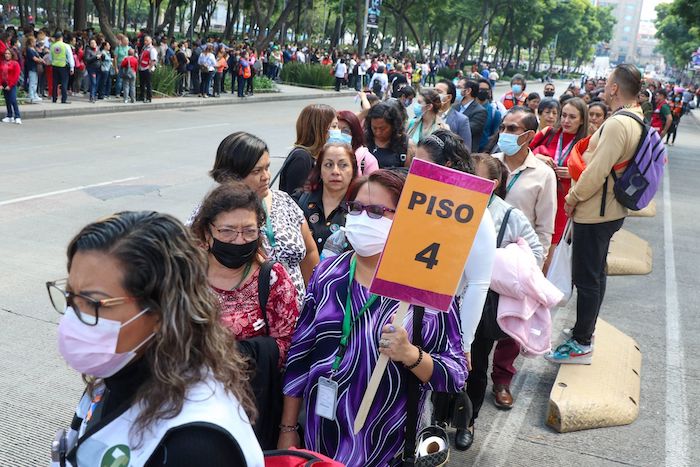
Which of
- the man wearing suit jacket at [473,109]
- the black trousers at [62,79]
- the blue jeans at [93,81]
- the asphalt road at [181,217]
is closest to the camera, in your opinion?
the asphalt road at [181,217]

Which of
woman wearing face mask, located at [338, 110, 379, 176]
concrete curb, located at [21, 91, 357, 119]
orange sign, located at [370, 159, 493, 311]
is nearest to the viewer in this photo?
orange sign, located at [370, 159, 493, 311]

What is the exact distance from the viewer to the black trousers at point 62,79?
1982cm

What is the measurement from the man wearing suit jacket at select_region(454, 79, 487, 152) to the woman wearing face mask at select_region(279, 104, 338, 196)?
151 inches

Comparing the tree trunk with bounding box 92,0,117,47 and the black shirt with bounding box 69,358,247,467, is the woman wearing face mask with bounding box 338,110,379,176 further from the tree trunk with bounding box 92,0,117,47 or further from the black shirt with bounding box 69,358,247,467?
the tree trunk with bounding box 92,0,117,47

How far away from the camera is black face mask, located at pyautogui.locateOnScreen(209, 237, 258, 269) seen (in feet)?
10.3

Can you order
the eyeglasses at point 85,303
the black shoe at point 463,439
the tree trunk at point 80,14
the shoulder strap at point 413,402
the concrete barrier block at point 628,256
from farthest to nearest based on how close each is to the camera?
1. the tree trunk at point 80,14
2. the concrete barrier block at point 628,256
3. the black shoe at point 463,439
4. the shoulder strap at point 413,402
5. the eyeglasses at point 85,303

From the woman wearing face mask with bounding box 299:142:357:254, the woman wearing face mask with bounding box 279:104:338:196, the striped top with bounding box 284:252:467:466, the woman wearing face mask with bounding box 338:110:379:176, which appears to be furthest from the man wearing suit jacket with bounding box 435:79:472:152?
the striped top with bounding box 284:252:467:466

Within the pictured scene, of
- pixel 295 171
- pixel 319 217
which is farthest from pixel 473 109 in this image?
pixel 319 217

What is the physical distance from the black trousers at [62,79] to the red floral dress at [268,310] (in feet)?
60.3

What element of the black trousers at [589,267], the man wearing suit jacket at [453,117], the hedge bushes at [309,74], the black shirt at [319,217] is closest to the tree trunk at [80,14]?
the hedge bushes at [309,74]

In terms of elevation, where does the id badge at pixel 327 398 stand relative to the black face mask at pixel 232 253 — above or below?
below

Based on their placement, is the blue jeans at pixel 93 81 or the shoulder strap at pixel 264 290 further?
the blue jeans at pixel 93 81

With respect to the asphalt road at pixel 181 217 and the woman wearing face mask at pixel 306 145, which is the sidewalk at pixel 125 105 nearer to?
the asphalt road at pixel 181 217

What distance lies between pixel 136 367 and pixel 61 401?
331cm
